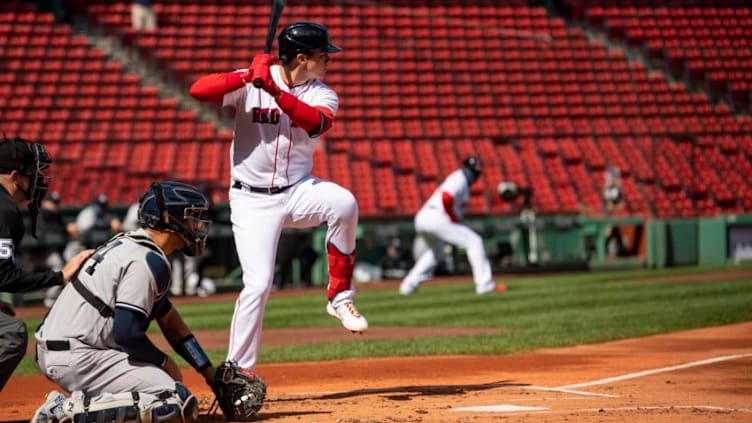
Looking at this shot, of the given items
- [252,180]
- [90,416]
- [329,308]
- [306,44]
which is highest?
[306,44]

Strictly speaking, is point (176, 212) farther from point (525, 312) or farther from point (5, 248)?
point (525, 312)

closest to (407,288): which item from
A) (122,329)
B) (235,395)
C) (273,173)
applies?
(273,173)

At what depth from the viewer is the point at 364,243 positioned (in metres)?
23.0

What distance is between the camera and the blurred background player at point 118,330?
5.47 metres

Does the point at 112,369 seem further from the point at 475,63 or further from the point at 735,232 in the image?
the point at 475,63

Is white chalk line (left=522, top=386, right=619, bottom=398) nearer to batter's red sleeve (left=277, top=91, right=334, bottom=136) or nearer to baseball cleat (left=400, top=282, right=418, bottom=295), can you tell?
batter's red sleeve (left=277, top=91, right=334, bottom=136)

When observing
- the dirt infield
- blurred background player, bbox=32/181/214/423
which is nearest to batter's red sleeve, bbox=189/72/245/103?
blurred background player, bbox=32/181/214/423

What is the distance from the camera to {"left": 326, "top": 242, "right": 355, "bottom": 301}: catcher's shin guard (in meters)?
7.25

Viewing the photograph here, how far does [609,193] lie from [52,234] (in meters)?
11.5

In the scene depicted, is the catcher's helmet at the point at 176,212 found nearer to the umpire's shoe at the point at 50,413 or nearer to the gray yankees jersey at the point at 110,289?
the gray yankees jersey at the point at 110,289

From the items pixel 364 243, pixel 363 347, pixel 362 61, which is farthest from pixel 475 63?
pixel 363 347

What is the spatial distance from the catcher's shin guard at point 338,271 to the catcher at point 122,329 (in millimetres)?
1521

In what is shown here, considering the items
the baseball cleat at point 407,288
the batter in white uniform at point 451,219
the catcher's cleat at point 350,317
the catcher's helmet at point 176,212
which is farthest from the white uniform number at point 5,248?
the baseball cleat at point 407,288

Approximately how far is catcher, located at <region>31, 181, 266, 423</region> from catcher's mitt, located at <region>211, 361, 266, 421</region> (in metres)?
0.61
